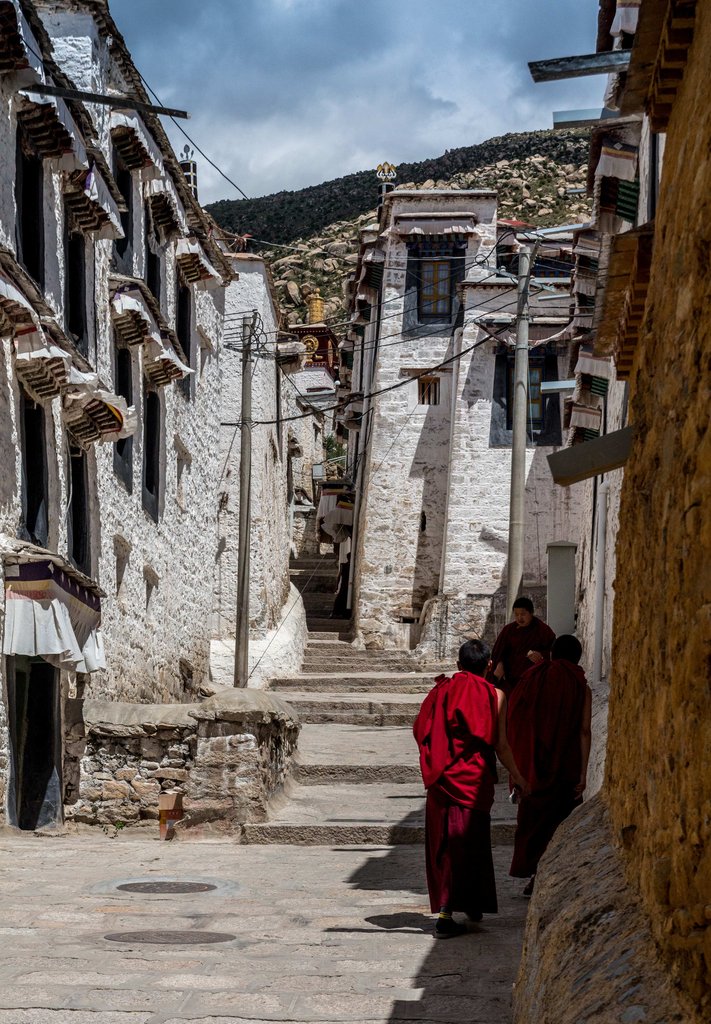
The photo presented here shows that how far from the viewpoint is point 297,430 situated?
41.2m

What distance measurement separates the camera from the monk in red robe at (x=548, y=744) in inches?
289

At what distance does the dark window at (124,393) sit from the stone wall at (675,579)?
1211cm

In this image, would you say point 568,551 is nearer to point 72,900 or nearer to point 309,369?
point 72,900

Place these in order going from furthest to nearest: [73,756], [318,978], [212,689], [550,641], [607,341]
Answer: [212,689] < [73,756] < [550,641] < [607,341] < [318,978]

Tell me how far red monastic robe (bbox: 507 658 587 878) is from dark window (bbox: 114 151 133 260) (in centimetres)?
1070

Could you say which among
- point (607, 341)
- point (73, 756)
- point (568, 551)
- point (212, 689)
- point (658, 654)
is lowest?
point (212, 689)

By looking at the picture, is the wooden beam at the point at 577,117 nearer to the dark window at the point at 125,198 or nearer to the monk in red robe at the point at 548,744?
the monk in red robe at the point at 548,744

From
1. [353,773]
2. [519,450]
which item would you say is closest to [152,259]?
[519,450]

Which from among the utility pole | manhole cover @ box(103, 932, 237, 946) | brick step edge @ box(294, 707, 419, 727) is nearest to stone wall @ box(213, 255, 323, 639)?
the utility pole

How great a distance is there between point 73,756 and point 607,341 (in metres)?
6.26

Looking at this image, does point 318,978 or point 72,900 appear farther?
point 72,900

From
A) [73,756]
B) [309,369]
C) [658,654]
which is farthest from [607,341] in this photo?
[309,369]

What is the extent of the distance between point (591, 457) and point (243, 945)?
2920 millimetres

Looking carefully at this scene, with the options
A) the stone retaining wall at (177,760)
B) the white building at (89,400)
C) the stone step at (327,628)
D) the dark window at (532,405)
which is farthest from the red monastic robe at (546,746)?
the stone step at (327,628)
